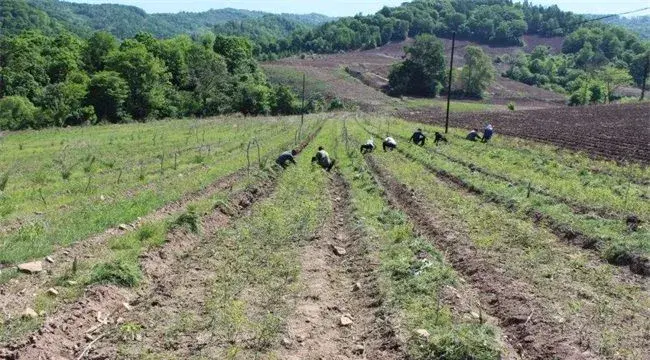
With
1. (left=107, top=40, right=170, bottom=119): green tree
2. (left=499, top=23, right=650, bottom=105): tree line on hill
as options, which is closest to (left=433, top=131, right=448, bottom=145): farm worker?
(left=107, top=40, right=170, bottom=119): green tree

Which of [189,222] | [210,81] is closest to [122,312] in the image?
[189,222]

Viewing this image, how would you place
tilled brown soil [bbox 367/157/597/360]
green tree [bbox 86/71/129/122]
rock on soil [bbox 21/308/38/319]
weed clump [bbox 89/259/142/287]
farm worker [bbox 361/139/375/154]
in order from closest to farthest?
tilled brown soil [bbox 367/157/597/360], rock on soil [bbox 21/308/38/319], weed clump [bbox 89/259/142/287], farm worker [bbox 361/139/375/154], green tree [bbox 86/71/129/122]

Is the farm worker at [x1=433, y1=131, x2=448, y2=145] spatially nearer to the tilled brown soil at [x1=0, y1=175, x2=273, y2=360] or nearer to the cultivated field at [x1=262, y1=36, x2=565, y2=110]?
the tilled brown soil at [x1=0, y1=175, x2=273, y2=360]

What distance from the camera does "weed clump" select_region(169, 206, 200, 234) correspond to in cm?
1441

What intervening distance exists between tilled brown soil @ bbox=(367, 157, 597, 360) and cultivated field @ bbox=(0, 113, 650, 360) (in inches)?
1.6

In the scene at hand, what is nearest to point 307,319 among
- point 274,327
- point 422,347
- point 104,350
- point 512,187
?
point 274,327

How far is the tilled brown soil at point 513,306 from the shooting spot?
27.5ft

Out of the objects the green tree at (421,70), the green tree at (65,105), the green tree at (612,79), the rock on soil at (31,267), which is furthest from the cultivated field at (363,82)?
the rock on soil at (31,267)

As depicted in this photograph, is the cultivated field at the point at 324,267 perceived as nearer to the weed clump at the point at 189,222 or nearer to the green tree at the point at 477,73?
the weed clump at the point at 189,222

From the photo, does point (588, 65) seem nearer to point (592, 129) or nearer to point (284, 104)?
point (284, 104)

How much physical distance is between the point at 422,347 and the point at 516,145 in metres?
34.4

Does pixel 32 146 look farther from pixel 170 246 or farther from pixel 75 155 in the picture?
pixel 170 246

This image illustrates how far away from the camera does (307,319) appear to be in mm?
9469

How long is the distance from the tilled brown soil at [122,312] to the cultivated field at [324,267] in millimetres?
35
